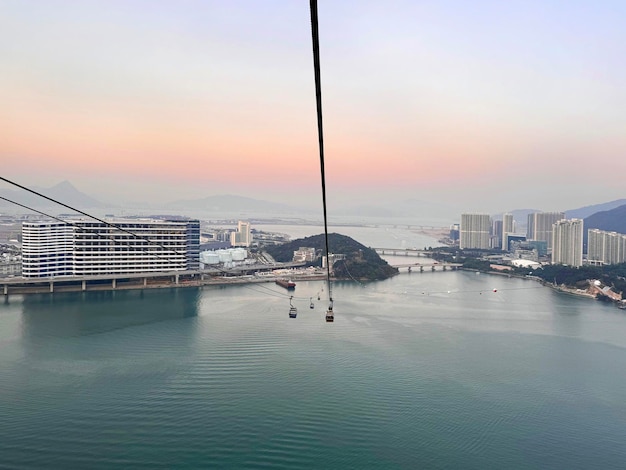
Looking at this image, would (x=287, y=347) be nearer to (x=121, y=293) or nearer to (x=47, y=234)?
(x=121, y=293)

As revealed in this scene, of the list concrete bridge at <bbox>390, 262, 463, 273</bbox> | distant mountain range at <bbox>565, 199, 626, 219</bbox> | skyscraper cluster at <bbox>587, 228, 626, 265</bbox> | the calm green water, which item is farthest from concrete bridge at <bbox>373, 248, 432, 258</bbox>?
distant mountain range at <bbox>565, 199, 626, 219</bbox>

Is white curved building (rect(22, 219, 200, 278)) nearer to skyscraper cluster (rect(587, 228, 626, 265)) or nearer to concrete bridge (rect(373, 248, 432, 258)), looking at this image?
concrete bridge (rect(373, 248, 432, 258))

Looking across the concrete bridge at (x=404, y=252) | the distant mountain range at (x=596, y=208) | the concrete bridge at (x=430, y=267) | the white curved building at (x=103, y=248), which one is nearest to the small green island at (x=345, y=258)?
the concrete bridge at (x=430, y=267)

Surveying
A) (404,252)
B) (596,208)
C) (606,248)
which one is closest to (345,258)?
(404,252)

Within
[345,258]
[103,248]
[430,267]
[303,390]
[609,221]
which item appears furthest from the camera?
[609,221]

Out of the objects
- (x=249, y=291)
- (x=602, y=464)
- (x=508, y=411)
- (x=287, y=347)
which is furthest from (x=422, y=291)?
(x=602, y=464)

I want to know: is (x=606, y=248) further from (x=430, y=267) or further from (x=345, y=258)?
(x=345, y=258)

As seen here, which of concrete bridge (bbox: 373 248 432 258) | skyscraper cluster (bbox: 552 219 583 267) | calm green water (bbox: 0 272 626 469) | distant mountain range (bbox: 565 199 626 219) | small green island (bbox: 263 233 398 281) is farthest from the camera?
distant mountain range (bbox: 565 199 626 219)
